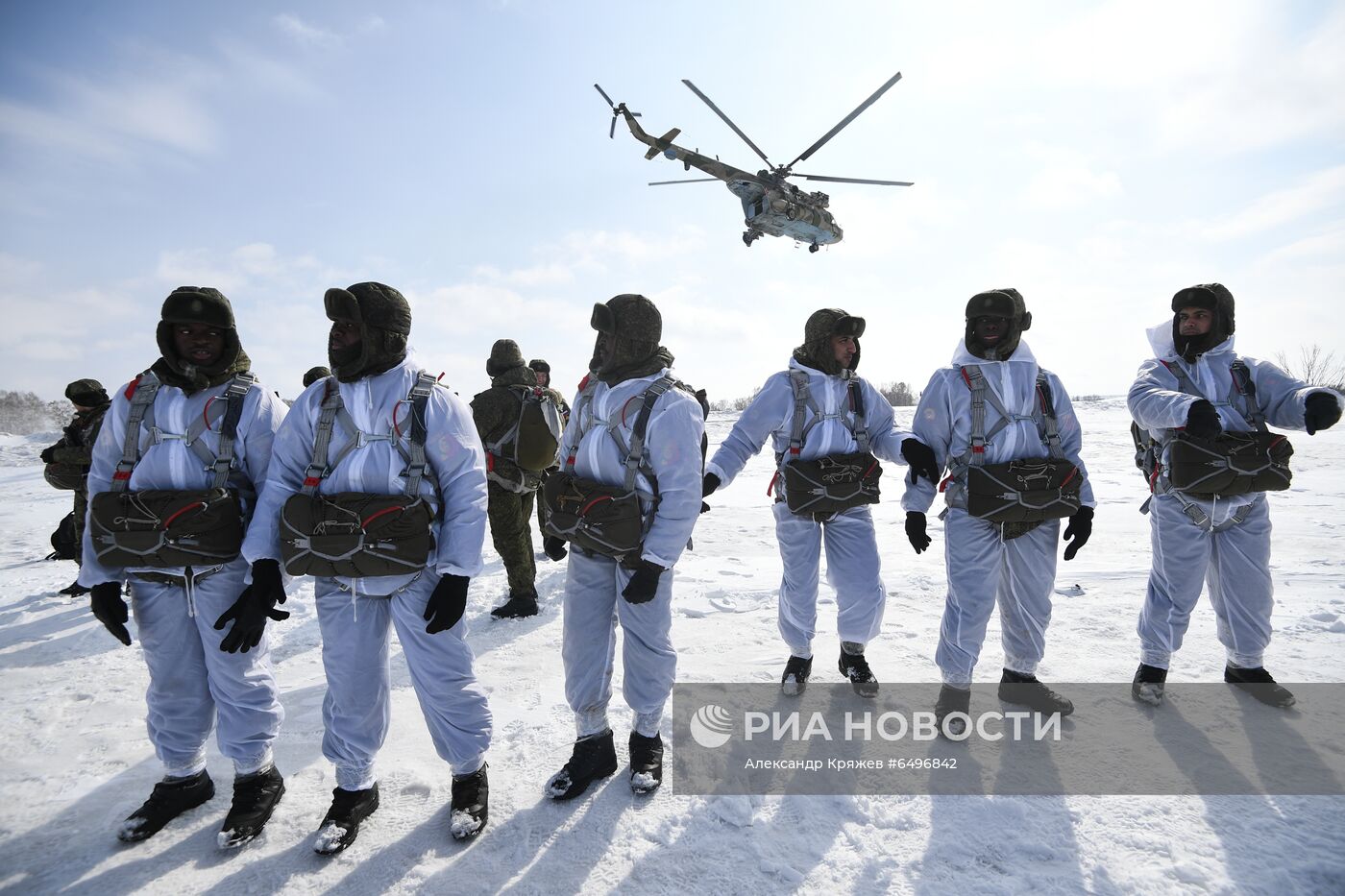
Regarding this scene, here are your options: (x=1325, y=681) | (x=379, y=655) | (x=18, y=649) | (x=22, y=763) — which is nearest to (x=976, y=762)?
(x=1325, y=681)

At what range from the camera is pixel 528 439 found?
5.43m

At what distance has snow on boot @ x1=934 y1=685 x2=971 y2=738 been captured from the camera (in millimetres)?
3422

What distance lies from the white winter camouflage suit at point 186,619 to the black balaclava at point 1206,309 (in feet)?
17.1

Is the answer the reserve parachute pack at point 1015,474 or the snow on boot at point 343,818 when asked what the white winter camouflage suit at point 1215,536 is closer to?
the reserve parachute pack at point 1015,474

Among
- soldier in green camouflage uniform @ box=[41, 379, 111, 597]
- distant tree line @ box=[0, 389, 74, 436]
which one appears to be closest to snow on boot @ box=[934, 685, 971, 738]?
soldier in green camouflage uniform @ box=[41, 379, 111, 597]

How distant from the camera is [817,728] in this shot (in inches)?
139

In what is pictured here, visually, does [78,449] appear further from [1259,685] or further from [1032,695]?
[1259,685]

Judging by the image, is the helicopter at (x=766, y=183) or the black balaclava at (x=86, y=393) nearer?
the black balaclava at (x=86, y=393)

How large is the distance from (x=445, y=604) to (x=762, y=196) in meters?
15.7

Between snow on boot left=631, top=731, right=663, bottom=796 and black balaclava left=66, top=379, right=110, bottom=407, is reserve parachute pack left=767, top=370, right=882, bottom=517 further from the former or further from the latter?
black balaclava left=66, top=379, right=110, bottom=407

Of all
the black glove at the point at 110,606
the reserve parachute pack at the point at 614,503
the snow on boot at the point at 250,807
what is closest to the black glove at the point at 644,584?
the reserve parachute pack at the point at 614,503

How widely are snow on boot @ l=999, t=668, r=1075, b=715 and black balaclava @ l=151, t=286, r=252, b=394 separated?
15.1ft

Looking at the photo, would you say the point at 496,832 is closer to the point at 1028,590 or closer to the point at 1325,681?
the point at 1028,590

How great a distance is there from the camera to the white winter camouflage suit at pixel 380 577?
262 centimetres
